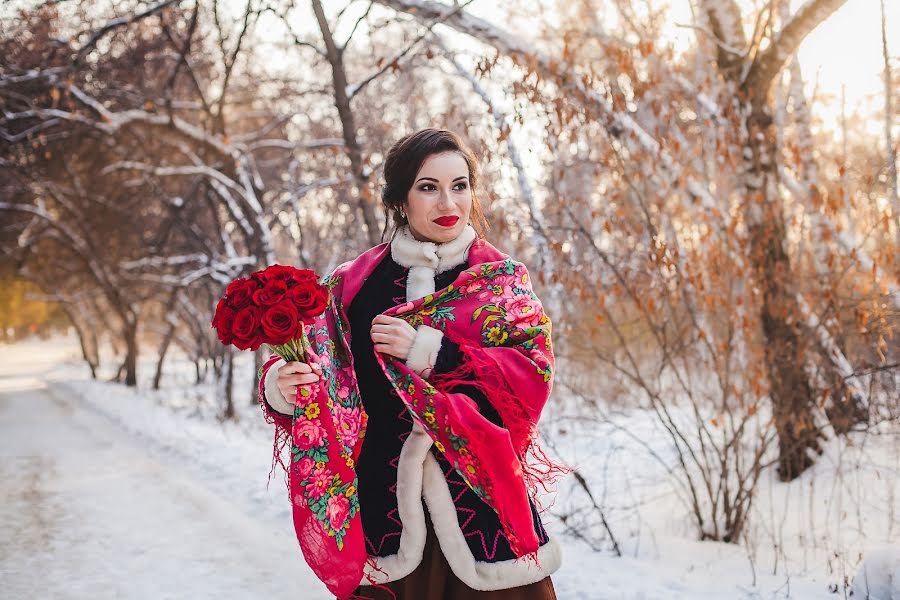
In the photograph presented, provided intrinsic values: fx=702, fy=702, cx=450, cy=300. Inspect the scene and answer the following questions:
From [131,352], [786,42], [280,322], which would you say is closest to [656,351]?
[786,42]

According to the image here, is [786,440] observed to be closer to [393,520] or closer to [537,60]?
[537,60]

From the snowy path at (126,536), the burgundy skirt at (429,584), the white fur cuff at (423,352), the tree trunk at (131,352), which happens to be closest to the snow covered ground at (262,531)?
the snowy path at (126,536)

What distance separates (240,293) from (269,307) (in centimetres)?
11

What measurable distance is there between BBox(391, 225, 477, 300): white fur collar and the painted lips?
53mm

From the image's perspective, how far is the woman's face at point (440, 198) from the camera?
2.01 m

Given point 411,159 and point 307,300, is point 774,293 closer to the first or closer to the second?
point 411,159

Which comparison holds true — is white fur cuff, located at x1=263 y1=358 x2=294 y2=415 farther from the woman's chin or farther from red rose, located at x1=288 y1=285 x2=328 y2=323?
the woman's chin

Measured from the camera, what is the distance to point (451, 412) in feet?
5.83

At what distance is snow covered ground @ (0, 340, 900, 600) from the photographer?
3.55 metres

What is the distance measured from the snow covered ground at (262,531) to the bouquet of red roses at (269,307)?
2384mm

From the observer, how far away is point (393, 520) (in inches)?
76.7

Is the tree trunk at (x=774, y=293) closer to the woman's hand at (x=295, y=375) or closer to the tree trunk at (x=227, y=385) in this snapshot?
the woman's hand at (x=295, y=375)

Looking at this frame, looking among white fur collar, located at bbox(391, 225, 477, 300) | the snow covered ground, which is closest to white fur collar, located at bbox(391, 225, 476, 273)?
white fur collar, located at bbox(391, 225, 477, 300)

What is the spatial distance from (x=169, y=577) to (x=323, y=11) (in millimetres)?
4902
